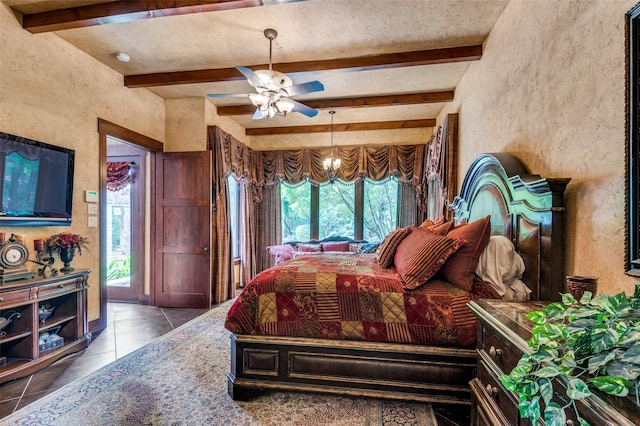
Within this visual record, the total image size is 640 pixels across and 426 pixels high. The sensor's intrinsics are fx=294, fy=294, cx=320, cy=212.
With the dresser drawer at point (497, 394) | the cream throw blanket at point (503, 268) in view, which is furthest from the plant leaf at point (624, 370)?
the cream throw blanket at point (503, 268)

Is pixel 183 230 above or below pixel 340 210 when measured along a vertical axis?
below

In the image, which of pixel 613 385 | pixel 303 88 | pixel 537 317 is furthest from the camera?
pixel 303 88

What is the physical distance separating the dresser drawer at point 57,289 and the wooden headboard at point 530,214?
3582 mm

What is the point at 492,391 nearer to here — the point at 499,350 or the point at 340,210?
the point at 499,350

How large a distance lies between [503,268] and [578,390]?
A: 143cm

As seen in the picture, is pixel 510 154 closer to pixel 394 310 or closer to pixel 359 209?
pixel 394 310

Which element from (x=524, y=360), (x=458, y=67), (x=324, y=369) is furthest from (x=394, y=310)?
(x=458, y=67)

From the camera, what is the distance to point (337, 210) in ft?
18.6

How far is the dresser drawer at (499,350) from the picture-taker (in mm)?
1007

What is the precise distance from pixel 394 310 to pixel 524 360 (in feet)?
3.78

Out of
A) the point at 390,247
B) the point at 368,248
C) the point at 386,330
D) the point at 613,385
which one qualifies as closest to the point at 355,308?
the point at 386,330

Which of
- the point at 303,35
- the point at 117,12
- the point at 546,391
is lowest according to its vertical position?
the point at 546,391

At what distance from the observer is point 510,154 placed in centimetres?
220

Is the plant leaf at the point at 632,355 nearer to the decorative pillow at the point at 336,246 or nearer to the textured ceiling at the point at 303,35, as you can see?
the textured ceiling at the point at 303,35
